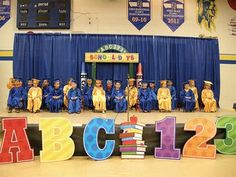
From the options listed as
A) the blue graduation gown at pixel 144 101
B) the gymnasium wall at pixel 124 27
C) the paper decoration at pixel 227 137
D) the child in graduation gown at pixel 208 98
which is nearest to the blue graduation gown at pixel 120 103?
the blue graduation gown at pixel 144 101

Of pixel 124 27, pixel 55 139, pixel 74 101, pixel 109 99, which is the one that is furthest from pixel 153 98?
pixel 55 139

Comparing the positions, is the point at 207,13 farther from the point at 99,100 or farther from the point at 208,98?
the point at 99,100

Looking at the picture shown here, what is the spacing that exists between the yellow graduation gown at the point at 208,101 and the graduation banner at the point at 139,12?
265 cm

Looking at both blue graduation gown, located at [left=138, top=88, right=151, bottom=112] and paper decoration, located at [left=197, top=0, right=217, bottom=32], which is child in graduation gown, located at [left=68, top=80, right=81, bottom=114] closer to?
blue graduation gown, located at [left=138, top=88, right=151, bottom=112]

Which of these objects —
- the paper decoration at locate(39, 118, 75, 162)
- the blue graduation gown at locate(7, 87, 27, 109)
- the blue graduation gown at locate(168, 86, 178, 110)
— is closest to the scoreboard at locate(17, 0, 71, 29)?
the blue graduation gown at locate(7, 87, 27, 109)

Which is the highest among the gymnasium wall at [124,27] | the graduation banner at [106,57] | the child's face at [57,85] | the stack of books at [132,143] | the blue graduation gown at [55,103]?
the gymnasium wall at [124,27]

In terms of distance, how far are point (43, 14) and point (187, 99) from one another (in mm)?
4474

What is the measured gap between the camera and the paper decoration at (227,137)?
12.3ft

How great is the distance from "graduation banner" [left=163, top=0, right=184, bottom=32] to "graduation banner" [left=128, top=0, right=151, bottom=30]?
498mm

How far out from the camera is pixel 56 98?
6.88 m

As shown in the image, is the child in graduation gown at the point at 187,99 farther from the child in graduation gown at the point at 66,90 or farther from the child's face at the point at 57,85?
the child's face at the point at 57,85

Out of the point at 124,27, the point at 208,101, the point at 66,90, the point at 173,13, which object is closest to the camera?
the point at 66,90

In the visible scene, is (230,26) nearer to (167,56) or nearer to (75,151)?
(167,56)

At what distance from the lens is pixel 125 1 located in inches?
330
